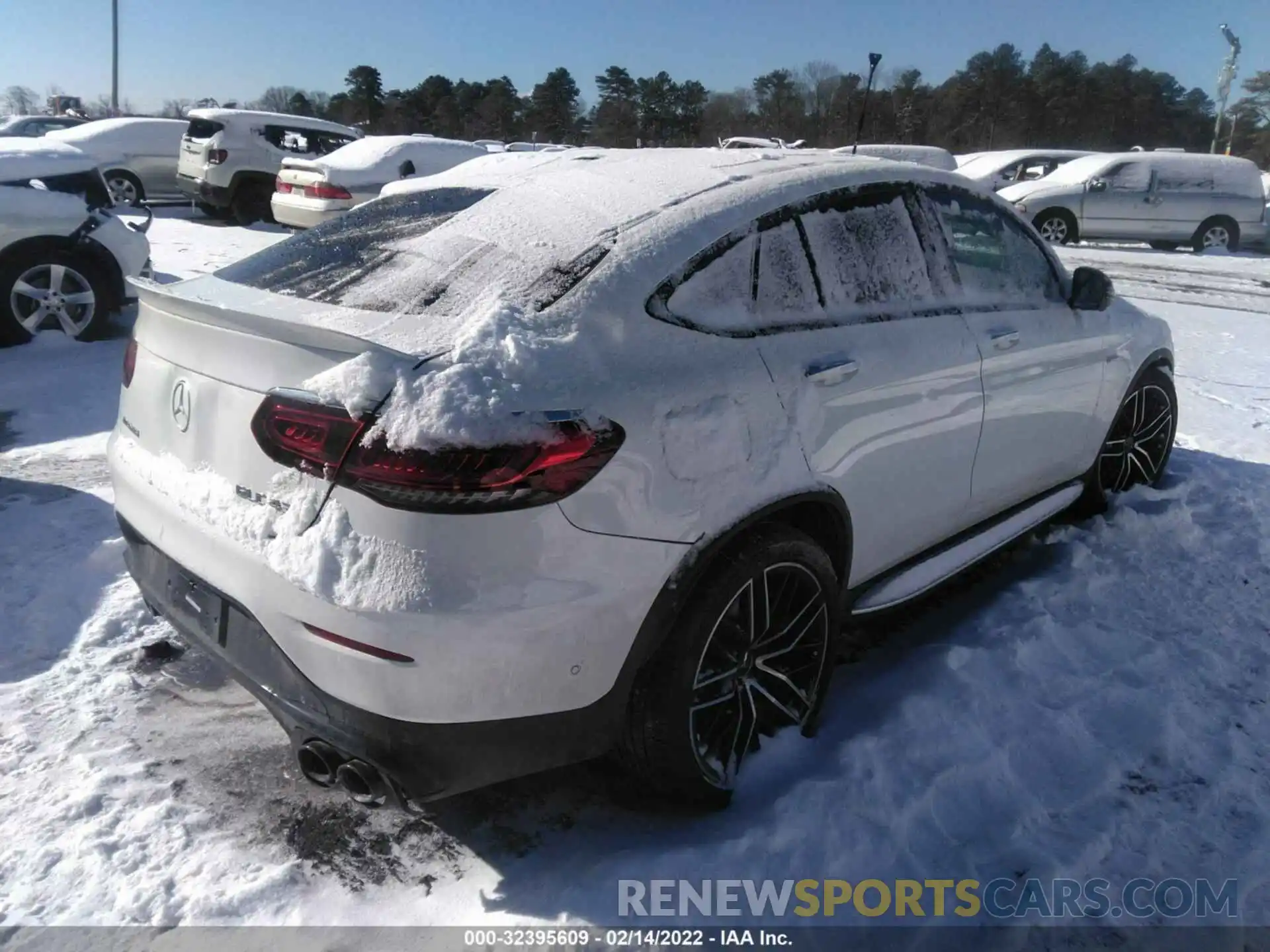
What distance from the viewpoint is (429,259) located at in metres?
2.64

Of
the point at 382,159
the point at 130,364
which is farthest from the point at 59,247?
the point at 382,159

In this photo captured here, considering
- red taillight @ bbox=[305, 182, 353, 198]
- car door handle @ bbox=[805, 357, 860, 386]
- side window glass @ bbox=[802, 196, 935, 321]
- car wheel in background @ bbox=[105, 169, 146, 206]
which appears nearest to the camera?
car door handle @ bbox=[805, 357, 860, 386]

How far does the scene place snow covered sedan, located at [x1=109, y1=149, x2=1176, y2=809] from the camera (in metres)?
2.06

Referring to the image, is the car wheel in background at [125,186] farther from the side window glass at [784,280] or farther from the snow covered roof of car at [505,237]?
the side window glass at [784,280]

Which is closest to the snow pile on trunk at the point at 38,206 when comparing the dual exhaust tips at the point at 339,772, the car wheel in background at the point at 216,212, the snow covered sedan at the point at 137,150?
the dual exhaust tips at the point at 339,772

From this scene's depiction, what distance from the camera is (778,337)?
2.69 m

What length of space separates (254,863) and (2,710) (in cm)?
117

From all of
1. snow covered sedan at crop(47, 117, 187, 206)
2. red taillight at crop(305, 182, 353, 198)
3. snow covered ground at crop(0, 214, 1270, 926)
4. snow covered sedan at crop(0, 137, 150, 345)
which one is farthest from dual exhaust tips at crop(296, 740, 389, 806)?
snow covered sedan at crop(47, 117, 187, 206)

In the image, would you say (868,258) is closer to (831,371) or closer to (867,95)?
(831,371)

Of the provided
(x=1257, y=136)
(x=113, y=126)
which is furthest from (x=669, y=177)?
(x=1257, y=136)

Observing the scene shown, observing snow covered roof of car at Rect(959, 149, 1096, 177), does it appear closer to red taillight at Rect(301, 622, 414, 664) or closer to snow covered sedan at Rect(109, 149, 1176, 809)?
snow covered sedan at Rect(109, 149, 1176, 809)

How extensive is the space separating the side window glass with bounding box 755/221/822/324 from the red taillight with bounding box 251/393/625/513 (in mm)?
774

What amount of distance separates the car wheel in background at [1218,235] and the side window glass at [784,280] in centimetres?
1740

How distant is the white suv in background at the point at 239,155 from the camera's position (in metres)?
15.1
